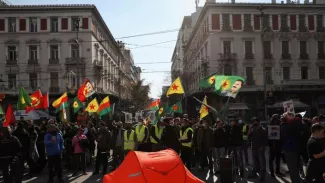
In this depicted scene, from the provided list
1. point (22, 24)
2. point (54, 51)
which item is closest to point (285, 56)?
point (54, 51)

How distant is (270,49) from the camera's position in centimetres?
4825

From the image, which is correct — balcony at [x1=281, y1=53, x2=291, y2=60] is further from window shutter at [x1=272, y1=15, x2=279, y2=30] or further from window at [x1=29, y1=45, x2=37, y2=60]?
window at [x1=29, y1=45, x2=37, y2=60]

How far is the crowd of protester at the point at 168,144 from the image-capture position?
9273mm

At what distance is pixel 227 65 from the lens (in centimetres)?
4712

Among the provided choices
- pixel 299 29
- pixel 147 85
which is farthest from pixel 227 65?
pixel 147 85

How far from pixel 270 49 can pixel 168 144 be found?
128 feet

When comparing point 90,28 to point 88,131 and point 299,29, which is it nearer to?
point 299,29

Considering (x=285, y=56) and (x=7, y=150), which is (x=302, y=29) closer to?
(x=285, y=56)

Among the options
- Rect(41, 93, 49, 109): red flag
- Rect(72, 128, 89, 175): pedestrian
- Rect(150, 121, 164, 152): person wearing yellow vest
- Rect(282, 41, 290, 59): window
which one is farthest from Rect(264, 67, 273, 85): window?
Rect(72, 128, 89, 175): pedestrian

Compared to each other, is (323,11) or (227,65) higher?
(323,11)

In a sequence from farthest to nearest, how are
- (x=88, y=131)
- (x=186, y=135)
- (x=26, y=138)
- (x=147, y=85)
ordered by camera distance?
(x=147, y=85) < (x=88, y=131) < (x=186, y=135) < (x=26, y=138)

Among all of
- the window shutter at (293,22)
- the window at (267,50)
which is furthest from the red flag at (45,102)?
the window shutter at (293,22)

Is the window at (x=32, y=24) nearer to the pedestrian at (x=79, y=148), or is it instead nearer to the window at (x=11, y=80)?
the window at (x=11, y=80)

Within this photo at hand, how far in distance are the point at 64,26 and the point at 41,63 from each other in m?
5.80
